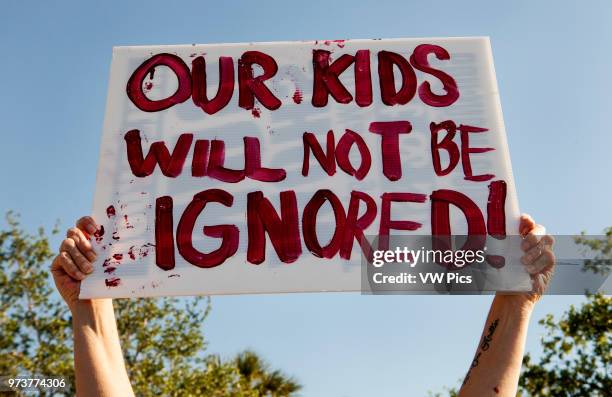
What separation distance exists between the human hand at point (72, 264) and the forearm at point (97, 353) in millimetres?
91

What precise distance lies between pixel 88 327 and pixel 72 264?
0.38 metres

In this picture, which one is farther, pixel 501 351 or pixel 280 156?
pixel 280 156

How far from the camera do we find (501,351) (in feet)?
11.1

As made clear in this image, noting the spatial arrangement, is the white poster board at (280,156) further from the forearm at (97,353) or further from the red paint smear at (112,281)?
the forearm at (97,353)

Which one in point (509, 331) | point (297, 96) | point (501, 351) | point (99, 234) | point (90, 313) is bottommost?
point (501, 351)

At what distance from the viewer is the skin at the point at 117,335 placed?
329 centimetres

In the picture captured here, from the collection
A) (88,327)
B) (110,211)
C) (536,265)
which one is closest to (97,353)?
(88,327)

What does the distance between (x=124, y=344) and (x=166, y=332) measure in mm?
1318

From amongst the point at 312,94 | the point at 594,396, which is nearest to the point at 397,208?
the point at 312,94

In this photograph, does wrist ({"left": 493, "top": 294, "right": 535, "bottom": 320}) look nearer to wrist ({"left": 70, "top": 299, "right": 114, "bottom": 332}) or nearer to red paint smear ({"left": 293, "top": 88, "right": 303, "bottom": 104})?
red paint smear ({"left": 293, "top": 88, "right": 303, "bottom": 104})

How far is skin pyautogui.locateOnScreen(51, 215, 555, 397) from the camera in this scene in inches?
129

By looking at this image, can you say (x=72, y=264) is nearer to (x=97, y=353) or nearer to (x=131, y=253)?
(x=131, y=253)

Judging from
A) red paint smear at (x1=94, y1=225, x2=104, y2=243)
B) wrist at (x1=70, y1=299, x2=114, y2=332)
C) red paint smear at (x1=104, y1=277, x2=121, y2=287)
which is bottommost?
wrist at (x1=70, y1=299, x2=114, y2=332)

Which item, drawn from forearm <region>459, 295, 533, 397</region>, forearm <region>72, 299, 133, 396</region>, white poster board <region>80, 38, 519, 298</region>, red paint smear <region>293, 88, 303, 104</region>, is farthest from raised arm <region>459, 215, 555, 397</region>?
forearm <region>72, 299, 133, 396</region>
